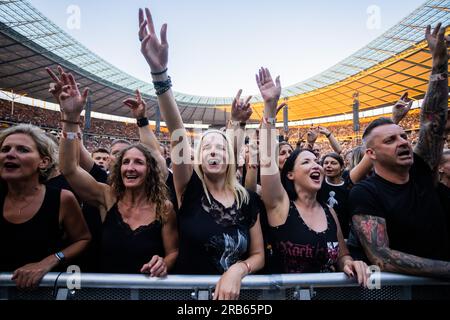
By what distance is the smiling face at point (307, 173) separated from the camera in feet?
6.81

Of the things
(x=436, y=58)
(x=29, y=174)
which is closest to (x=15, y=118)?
(x=29, y=174)

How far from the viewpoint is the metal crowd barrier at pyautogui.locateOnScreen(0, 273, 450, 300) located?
53.1 inches

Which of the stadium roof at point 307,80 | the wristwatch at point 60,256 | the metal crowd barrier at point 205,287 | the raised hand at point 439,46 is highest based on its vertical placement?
the stadium roof at point 307,80

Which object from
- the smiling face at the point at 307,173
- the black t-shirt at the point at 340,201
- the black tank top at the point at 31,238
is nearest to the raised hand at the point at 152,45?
the black tank top at the point at 31,238

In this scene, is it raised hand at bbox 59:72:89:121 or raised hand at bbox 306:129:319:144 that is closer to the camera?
raised hand at bbox 59:72:89:121

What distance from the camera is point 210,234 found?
1.63 m

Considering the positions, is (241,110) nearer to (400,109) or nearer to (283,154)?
(283,154)

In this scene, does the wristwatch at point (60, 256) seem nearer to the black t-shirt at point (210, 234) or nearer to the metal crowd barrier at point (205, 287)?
the metal crowd barrier at point (205, 287)

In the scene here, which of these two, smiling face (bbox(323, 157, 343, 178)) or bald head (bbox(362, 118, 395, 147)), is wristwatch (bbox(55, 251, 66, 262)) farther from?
smiling face (bbox(323, 157, 343, 178))

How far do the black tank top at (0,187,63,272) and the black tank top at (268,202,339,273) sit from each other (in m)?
1.54

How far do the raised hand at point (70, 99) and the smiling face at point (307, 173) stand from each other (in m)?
1.87

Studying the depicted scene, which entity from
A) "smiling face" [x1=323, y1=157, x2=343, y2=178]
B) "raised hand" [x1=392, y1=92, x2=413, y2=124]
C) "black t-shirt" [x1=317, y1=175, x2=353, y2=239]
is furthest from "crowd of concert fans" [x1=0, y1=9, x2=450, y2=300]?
"smiling face" [x1=323, y1=157, x2=343, y2=178]

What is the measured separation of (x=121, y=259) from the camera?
1.66 meters
